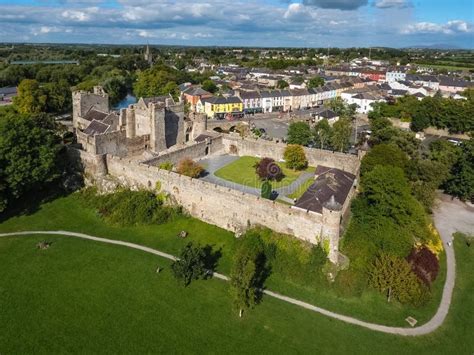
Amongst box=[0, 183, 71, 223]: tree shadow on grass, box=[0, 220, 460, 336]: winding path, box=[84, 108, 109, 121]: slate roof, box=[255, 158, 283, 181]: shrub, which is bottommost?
box=[0, 220, 460, 336]: winding path

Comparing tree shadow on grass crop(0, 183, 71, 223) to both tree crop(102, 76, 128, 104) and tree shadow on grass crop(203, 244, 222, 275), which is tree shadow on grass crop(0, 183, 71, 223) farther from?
tree crop(102, 76, 128, 104)

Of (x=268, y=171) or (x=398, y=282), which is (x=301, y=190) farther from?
(x=398, y=282)

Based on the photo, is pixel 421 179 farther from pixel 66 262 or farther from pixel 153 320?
pixel 66 262

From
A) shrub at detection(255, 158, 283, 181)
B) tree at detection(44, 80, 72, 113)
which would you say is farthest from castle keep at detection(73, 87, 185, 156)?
tree at detection(44, 80, 72, 113)

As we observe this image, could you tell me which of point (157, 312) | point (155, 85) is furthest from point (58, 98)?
point (157, 312)

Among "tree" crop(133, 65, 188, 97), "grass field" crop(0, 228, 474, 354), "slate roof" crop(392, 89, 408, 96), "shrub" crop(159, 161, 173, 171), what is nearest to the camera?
"grass field" crop(0, 228, 474, 354)

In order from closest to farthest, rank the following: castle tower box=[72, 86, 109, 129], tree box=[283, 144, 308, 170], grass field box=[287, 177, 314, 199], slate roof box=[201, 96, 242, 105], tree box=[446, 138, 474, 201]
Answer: grass field box=[287, 177, 314, 199] < tree box=[446, 138, 474, 201] < tree box=[283, 144, 308, 170] < castle tower box=[72, 86, 109, 129] < slate roof box=[201, 96, 242, 105]

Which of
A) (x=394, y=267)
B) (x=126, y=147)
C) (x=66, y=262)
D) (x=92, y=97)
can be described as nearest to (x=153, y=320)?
(x=66, y=262)
